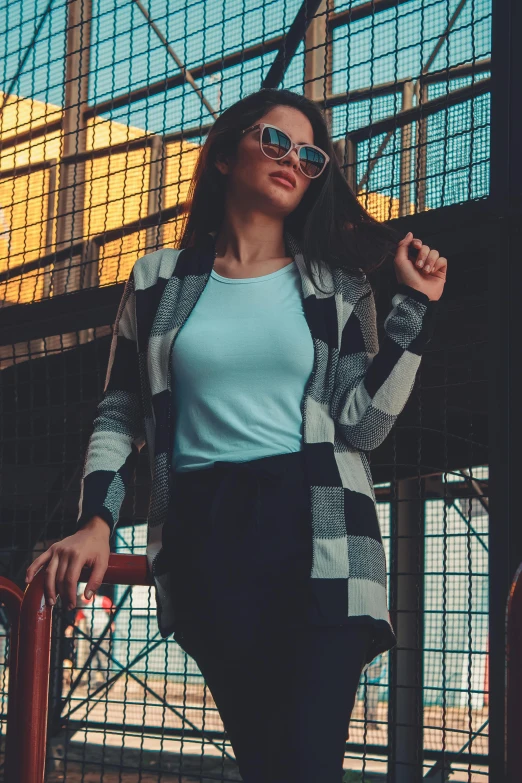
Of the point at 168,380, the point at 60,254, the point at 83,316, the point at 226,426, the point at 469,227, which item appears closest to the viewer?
the point at 226,426

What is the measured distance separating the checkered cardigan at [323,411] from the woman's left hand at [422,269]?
0.06 feet

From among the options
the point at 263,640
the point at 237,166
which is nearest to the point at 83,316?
the point at 237,166

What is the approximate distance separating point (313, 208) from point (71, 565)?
84 cm

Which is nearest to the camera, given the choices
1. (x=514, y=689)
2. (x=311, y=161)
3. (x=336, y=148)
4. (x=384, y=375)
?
(x=514, y=689)

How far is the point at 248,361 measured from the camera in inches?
66.1

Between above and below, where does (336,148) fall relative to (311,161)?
above

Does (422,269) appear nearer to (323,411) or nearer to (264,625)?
(323,411)

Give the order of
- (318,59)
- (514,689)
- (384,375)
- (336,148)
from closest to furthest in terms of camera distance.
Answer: (514,689)
(384,375)
(336,148)
(318,59)

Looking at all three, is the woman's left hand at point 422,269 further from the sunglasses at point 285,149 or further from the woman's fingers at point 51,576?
the woman's fingers at point 51,576

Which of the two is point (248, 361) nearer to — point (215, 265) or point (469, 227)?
point (215, 265)

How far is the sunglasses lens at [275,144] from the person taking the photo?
1.91 meters

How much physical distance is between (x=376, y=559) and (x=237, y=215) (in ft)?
2.49

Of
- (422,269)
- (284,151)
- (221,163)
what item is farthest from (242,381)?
(221,163)

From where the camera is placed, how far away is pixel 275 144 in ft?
6.28
